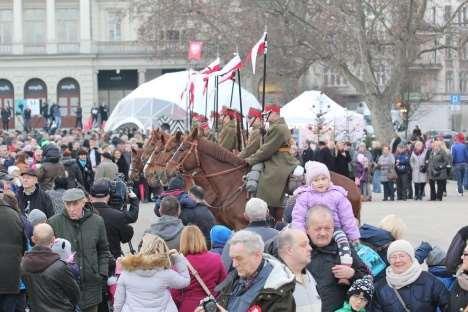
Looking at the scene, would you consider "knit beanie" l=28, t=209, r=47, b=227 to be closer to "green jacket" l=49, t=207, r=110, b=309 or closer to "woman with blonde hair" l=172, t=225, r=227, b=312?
"green jacket" l=49, t=207, r=110, b=309

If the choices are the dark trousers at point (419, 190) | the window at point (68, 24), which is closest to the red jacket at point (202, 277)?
the dark trousers at point (419, 190)

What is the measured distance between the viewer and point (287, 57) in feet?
149

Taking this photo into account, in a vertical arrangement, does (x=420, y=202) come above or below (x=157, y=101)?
below

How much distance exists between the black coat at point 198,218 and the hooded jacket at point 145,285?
134 inches

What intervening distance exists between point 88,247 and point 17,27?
255 feet

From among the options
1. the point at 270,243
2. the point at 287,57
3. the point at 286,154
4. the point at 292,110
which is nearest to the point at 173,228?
the point at 270,243

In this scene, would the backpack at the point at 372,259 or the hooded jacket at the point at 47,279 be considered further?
the hooded jacket at the point at 47,279

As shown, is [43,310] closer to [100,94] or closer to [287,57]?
[287,57]

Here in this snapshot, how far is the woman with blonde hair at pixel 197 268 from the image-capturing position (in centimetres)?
889

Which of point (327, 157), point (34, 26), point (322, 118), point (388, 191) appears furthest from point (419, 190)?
point (34, 26)

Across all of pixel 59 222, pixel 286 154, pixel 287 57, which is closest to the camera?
pixel 59 222

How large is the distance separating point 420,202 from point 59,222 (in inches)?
778

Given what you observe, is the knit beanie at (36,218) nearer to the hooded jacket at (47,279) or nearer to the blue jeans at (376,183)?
the hooded jacket at (47,279)

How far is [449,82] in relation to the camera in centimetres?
8369
